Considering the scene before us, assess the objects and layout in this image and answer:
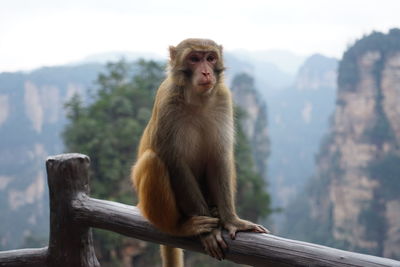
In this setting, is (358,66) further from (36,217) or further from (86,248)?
(86,248)

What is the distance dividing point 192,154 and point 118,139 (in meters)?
12.6

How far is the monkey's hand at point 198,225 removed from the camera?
2.02 meters

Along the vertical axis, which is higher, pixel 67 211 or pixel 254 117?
pixel 67 211

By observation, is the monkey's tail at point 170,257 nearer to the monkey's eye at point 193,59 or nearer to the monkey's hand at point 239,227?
the monkey's hand at point 239,227

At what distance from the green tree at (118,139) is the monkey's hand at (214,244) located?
10813 mm

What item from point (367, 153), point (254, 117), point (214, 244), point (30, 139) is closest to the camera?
point (214, 244)

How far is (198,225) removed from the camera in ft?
6.68

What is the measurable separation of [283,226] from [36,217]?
19.9 meters

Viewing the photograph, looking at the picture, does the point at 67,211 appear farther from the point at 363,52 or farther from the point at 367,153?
the point at 363,52

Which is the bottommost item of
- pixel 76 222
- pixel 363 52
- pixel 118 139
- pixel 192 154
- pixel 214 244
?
pixel 118 139

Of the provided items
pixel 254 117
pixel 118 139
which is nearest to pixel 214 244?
pixel 118 139

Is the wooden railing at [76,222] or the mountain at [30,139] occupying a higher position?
the wooden railing at [76,222]

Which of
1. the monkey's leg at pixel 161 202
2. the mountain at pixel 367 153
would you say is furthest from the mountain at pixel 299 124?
the monkey's leg at pixel 161 202

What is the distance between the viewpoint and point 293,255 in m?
1.70
